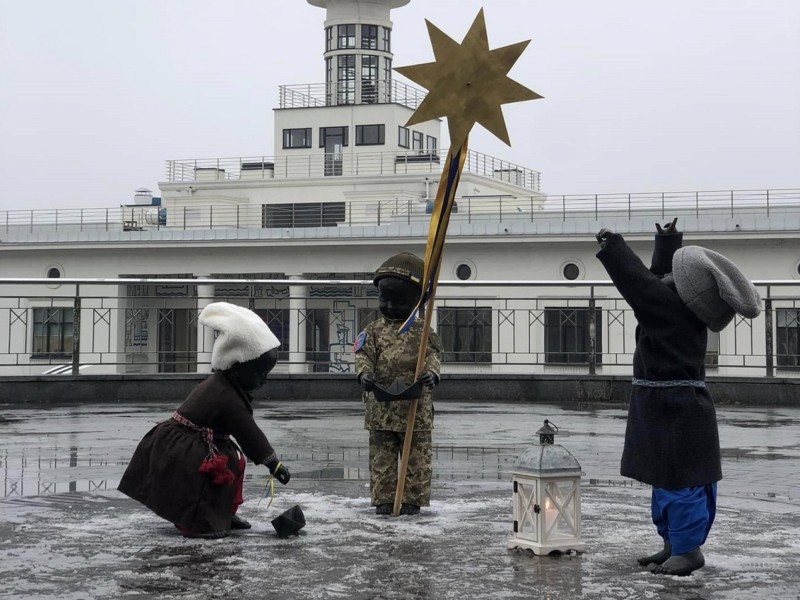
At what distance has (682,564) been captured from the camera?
529cm

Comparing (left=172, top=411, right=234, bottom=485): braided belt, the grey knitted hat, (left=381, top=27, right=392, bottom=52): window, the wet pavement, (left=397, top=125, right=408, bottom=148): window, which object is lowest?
the wet pavement

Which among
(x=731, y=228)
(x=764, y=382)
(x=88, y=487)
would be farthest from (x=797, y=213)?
(x=88, y=487)

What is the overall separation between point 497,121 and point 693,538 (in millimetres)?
2368

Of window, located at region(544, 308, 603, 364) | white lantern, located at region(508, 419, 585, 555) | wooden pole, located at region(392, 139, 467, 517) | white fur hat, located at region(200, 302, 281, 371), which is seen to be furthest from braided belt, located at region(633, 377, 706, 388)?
window, located at region(544, 308, 603, 364)

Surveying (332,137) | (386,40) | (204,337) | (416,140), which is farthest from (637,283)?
(386,40)

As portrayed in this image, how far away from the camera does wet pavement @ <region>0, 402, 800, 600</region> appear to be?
5051 mm

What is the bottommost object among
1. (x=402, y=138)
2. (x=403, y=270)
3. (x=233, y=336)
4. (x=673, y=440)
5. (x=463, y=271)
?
(x=673, y=440)

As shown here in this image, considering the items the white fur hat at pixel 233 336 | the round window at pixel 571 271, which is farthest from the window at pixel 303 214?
the white fur hat at pixel 233 336

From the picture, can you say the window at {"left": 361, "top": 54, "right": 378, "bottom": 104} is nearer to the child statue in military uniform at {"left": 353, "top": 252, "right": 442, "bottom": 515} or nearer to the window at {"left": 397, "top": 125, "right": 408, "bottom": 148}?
the window at {"left": 397, "top": 125, "right": 408, "bottom": 148}

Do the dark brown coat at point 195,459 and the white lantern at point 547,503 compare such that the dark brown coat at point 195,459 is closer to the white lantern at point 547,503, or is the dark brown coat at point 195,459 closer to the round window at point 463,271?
the white lantern at point 547,503

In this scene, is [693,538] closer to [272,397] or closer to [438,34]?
[438,34]

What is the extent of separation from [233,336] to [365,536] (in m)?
1.26

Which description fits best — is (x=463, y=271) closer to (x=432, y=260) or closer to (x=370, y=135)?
(x=370, y=135)

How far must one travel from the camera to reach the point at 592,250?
5241 centimetres
